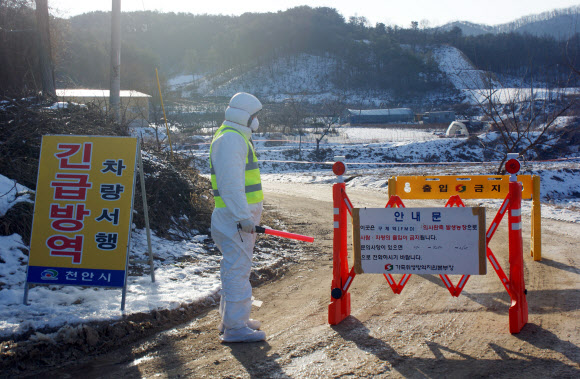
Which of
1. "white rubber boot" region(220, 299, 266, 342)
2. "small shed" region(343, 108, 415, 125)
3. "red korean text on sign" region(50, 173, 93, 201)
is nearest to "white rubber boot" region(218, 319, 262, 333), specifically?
"white rubber boot" region(220, 299, 266, 342)

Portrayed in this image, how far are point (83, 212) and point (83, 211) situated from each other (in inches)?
0.4

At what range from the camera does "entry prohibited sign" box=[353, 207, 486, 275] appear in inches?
174

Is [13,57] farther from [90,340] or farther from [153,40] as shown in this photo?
[153,40]

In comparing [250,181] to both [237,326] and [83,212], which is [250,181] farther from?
[83,212]

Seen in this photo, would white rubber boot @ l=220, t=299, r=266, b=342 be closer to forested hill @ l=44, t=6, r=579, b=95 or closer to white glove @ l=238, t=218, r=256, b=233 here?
white glove @ l=238, t=218, r=256, b=233

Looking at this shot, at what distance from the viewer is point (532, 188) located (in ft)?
24.2

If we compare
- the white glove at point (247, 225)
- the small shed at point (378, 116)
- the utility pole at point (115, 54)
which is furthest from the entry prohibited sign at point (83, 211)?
the small shed at point (378, 116)

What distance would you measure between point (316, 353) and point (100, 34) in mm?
78945

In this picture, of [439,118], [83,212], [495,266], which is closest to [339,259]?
[495,266]

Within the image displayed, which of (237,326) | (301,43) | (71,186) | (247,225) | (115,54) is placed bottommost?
(237,326)

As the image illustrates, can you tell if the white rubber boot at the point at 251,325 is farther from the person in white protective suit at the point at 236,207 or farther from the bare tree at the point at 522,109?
the bare tree at the point at 522,109

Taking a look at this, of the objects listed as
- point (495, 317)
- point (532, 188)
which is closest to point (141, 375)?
point (495, 317)

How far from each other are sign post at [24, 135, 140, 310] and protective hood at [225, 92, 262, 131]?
51.4 inches

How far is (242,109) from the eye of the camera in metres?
4.40
